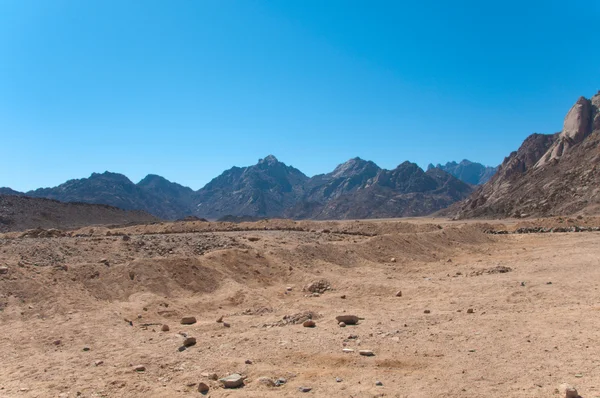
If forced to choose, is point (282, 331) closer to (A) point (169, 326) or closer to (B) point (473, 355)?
(A) point (169, 326)

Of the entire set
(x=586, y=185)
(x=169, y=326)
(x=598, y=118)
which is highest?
(x=598, y=118)

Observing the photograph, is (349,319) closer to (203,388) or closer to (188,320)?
(188,320)

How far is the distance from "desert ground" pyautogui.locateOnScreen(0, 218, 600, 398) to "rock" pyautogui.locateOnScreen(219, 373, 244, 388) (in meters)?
0.11

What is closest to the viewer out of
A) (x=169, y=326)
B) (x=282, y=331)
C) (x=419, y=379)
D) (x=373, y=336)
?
(x=419, y=379)

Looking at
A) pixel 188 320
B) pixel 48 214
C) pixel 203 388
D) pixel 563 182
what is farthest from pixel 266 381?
pixel 563 182

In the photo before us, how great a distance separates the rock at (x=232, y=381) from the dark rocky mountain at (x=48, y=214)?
51.6 m

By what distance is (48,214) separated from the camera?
56.2m

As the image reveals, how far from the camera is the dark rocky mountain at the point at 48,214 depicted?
168ft

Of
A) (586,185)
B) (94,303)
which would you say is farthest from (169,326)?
(586,185)

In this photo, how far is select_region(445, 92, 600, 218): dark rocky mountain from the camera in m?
63.4

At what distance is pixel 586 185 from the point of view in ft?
209

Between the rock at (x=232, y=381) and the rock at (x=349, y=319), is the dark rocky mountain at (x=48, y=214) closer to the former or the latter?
the rock at (x=349, y=319)

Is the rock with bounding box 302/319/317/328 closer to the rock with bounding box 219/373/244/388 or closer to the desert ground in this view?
the desert ground

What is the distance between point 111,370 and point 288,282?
30.4 feet
